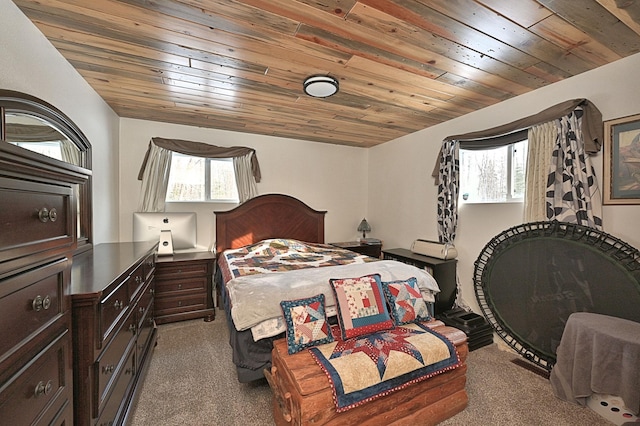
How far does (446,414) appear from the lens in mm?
1777

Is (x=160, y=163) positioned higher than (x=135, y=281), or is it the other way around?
(x=160, y=163)

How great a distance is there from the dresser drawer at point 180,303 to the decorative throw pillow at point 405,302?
7.35 ft

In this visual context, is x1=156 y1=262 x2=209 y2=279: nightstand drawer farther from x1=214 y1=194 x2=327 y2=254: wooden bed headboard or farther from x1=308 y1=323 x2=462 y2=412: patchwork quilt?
x1=308 y1=323 x2=462 y2=412: patchwork quilt

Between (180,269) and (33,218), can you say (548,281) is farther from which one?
(180,269)

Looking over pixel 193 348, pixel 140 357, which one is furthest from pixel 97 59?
pixel 193 348

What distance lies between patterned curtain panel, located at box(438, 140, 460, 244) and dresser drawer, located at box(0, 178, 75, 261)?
11.1 ft

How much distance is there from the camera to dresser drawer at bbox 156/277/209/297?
308cm

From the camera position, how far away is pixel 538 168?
251 centimetres

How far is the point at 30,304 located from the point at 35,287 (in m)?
0.05

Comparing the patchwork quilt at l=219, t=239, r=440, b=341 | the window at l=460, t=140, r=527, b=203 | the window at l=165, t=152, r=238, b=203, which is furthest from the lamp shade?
the window at l=165, t=152, r=238, b=203

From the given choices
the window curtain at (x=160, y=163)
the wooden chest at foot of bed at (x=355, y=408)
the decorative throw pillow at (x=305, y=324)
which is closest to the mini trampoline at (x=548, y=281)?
the wooden chest at foot of bed at (x=355, y=408)

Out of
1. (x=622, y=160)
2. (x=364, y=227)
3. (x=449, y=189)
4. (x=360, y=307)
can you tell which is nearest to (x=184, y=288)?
(x=360, y=307)

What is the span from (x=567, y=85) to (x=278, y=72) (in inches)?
95.9

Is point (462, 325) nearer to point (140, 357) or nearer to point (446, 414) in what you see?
point (446, 414)
